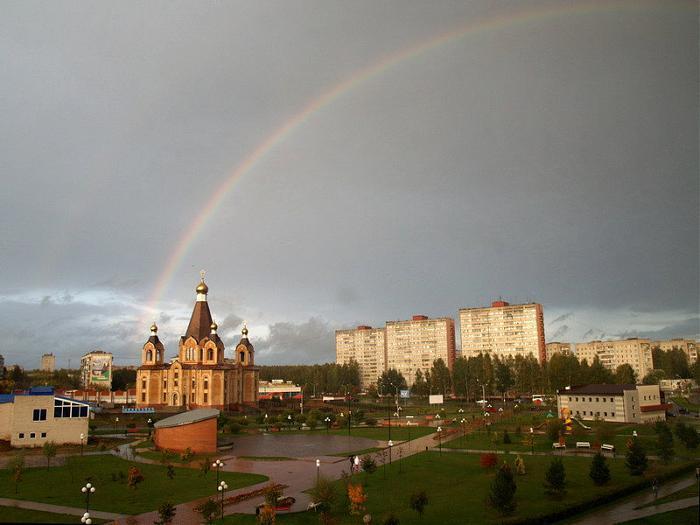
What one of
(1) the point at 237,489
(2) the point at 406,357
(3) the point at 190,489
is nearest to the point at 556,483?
(1) the point at 237,489

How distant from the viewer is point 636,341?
157250 millimetres

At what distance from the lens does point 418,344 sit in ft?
509

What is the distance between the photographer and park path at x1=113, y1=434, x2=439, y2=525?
2583 cm

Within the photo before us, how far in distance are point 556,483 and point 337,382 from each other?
119 m

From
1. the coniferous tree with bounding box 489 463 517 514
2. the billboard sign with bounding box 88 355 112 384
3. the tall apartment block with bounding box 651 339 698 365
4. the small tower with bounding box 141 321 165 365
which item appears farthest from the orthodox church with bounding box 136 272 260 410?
the tall apartment block with bounding box 651 339 698 365

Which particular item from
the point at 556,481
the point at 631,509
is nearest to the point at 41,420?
the point at 556,481

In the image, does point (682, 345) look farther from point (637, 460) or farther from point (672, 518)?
point (672, 518)

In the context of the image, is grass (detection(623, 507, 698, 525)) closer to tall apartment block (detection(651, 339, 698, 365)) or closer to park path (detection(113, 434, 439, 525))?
park path (detection(113, 434, 439, 525))

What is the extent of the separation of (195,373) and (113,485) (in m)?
56.0

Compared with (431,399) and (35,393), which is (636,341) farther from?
(35,393)

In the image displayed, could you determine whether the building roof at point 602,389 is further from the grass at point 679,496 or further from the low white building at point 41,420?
the low white building at point 41,420

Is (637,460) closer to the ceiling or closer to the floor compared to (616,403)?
closer to the floor

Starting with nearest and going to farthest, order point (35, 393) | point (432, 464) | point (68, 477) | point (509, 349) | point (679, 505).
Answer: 1. point (679, 505)
2. point (68, 477)
3. point (432, 464)
4. point (35, 393)
5. point (509, 349)

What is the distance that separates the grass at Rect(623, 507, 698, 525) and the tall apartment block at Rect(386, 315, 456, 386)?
413 ft
